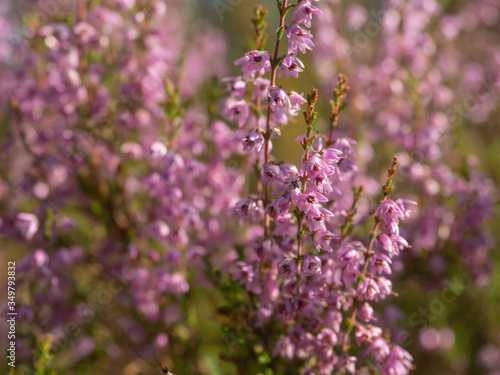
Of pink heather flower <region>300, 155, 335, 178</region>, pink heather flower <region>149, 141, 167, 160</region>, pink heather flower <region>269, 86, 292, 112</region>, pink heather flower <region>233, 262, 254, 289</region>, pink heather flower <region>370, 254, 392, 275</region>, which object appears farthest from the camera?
pink heather flower <region>149, 141, 167, 160</region>

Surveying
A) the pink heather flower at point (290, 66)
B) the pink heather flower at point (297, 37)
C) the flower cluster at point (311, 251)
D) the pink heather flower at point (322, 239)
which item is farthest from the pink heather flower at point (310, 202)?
the pink heather flower at point (297, 37)

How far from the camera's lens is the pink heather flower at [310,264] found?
2016mm

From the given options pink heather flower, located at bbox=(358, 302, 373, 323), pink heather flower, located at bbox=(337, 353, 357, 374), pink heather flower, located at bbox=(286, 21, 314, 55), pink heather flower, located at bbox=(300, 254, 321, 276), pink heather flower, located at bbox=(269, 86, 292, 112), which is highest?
pink heather flower, located at bbox=(286, 21, 314, 55)

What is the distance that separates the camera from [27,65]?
11.6 ft

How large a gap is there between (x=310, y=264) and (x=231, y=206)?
1132 mm

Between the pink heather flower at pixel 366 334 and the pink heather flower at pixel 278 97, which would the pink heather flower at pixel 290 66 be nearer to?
the pink heather flower at pixel 278 97

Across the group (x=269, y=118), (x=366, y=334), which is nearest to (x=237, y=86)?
(x=269, y=118)

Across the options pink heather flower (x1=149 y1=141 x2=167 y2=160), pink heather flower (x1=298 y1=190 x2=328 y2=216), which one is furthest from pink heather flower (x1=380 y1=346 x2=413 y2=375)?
pink heather flower (x1=149 y1=141 x2=167 y2=160)

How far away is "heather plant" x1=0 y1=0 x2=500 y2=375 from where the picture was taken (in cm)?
222

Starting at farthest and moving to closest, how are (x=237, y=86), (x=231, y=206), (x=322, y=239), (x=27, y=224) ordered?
(x=27, y=224) < (x=231, y=206) < (x=237, y=86) < (x=322, y=239)

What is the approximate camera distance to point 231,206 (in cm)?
308

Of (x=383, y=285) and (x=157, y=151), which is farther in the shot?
(x=157, y=151)

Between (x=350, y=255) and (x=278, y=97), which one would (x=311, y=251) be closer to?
(x=350, y=255)

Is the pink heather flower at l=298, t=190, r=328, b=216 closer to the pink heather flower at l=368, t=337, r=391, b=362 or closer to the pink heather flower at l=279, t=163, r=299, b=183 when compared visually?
the pink heather flower at l=279, t=163, r=299, b=183
